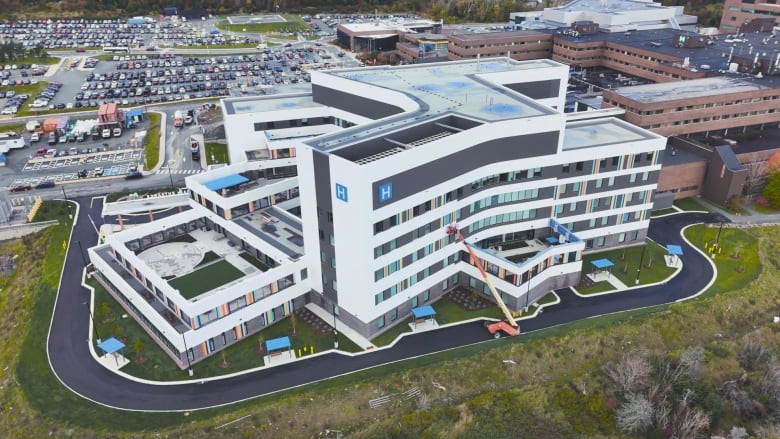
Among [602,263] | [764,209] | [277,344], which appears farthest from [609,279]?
[277,344]

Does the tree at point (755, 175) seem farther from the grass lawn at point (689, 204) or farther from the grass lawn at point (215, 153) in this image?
the grass lawn at point (215, 153)

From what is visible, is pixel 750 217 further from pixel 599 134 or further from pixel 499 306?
pixel 499 306

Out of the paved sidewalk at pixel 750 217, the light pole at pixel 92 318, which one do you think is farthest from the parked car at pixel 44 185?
the paved sidewalk at pixel 750 217

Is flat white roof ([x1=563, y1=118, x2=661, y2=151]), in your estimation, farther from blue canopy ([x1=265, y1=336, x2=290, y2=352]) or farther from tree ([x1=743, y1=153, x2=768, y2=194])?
blue canopy ([x1=265, y1=336, x2=290, y2=352])

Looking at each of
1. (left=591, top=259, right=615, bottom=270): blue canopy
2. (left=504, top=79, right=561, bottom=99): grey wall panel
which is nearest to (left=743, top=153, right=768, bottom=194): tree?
(left=504, top=79, right=561, bottom=99): grey wall panel

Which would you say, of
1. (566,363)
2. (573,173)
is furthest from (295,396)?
(573,173)

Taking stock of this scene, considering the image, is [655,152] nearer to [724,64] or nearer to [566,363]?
[566,363]

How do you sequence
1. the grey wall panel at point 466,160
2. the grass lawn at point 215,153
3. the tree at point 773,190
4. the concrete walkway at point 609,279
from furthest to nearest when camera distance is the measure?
the grass lawn at point 215,153 → the tree at point 773,190 → the concrete walkway at point 609,279 → the grey wall panel at point 466,160

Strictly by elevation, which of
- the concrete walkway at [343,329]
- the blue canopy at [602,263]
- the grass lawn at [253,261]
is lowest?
the concrete walkway at [343,329]
